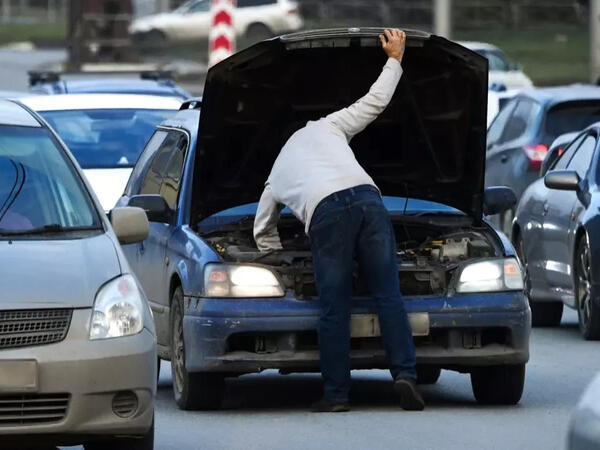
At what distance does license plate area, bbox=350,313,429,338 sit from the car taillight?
31.7 feet

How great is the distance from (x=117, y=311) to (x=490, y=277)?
3099 millimetres

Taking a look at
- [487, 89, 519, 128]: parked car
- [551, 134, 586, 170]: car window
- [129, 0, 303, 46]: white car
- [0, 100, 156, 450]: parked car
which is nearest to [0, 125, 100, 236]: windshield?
[0, 100, 156, 450]: parked car

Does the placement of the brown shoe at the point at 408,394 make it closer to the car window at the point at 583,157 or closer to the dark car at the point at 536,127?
the car window at the point at 583,157

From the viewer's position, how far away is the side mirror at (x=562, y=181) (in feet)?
49.2

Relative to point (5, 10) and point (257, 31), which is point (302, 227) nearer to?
point (257, 31)

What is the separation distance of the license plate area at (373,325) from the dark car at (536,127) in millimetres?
9328

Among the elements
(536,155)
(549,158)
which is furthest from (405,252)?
(536,155)

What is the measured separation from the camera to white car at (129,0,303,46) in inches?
2307

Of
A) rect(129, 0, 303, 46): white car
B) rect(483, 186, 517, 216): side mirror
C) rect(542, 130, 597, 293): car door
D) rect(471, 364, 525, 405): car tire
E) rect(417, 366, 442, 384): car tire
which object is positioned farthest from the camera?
rect(129, 0, 303, 46): white car

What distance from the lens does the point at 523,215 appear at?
1716 cm

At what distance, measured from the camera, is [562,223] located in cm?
1588

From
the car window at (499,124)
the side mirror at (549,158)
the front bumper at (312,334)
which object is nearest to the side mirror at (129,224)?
the front bumper at (312,334)

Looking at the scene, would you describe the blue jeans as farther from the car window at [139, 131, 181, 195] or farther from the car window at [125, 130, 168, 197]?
the car window at [125, 130, 168, 197]

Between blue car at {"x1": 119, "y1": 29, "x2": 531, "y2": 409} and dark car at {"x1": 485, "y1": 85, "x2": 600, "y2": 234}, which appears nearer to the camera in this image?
blue car at {"x1": 119, "y1": 29, "x2": 531, "y2": 409}
